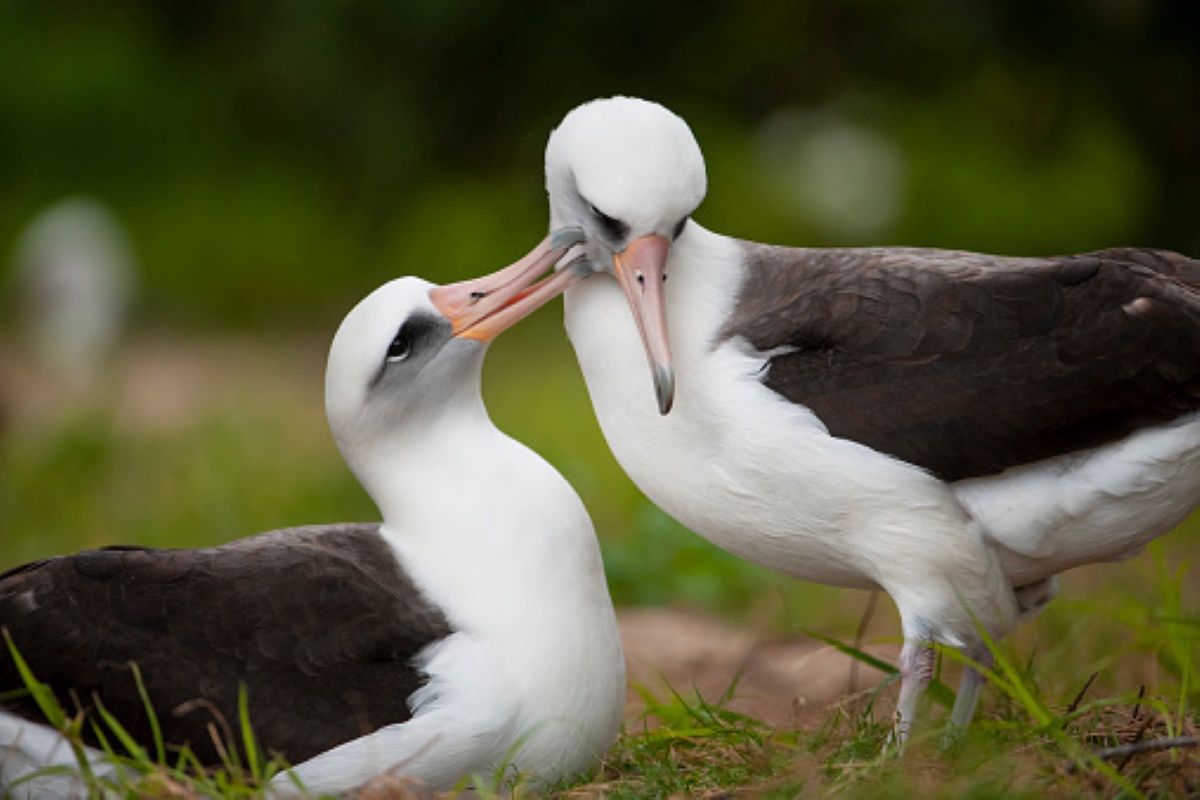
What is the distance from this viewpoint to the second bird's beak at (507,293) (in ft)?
14.7

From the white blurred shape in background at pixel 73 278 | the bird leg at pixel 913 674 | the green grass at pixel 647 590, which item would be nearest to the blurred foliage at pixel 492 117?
the white blurred shape in background at pixel 73 278

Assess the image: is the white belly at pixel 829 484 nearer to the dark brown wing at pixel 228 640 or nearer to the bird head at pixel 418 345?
the bird head at pixel 418 345

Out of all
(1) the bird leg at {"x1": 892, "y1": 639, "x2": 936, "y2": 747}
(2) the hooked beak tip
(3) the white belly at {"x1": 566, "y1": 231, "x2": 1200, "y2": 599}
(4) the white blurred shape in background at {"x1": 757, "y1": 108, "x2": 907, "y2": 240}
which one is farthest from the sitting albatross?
(4) the white blurred shape in background at {"x1": 757, "y1": 108, "x2": 907, "y2": 240}

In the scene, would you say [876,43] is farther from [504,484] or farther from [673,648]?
[504,484]

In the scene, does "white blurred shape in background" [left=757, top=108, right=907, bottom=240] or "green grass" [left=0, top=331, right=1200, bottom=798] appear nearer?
"green grass" [left=0, top=331, right=1200, bottom=798]

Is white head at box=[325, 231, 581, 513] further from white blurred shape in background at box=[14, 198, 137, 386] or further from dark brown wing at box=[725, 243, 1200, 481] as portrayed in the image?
white blurred shape in background at box=[14, 198, 137, 386]

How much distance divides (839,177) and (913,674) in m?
8.81

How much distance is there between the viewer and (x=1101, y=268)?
14.6 ft

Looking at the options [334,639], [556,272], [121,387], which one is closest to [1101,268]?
[556,272]

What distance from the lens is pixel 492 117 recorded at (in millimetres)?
11250

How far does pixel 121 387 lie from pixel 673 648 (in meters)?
5.38

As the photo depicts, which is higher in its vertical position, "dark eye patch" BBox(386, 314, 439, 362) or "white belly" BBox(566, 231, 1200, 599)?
"dark eye patch" BBox(386, 314, 439, 362)

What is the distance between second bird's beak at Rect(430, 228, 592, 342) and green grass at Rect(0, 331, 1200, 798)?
1.03 m

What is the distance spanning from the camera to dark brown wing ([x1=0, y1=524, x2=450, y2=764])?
13.6 ft
